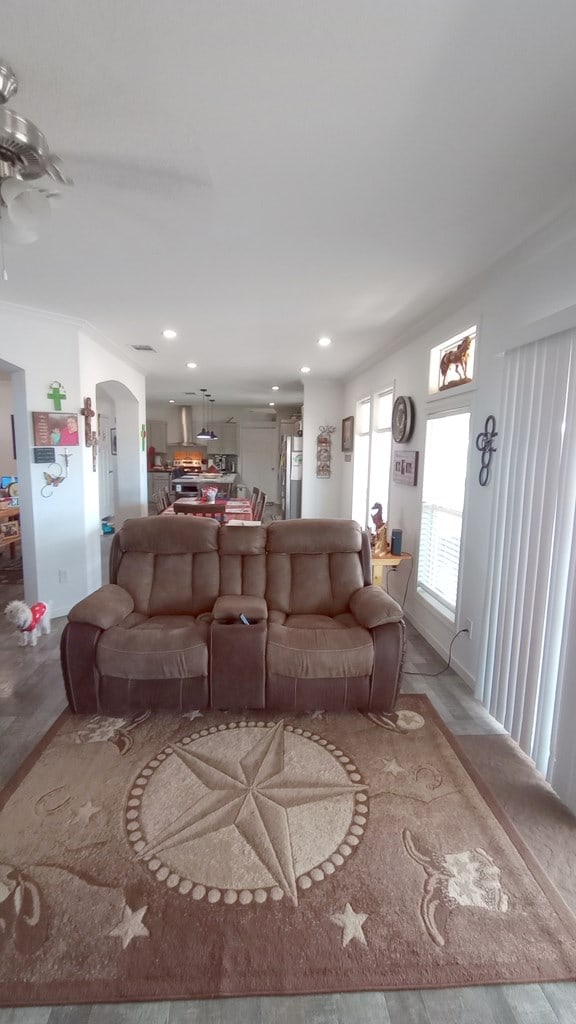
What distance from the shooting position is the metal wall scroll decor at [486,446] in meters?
2.62

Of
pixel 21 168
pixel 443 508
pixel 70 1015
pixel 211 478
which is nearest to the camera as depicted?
pixel 70 1015

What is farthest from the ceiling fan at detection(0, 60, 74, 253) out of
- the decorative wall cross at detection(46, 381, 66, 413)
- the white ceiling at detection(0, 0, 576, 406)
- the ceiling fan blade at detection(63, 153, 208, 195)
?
the decorative wall cross at detection(46, 381, 66, 413)

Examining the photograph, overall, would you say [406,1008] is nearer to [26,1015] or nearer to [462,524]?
[26,1015]

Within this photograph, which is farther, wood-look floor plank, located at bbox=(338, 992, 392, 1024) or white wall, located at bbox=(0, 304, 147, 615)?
white wall, located at bbox=(0, 304, 147, 615)

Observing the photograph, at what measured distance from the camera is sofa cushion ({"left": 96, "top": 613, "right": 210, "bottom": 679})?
2406 millimetres

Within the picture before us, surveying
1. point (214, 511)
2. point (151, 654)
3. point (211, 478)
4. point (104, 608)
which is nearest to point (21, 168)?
point (104, 608)

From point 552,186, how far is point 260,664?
2575 mm

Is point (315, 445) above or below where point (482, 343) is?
below

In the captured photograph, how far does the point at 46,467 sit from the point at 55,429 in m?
0.32

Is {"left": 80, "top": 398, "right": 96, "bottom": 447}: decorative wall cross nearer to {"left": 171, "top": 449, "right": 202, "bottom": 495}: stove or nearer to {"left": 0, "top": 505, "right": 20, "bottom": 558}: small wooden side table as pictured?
{"left": 0, "top": 505, "right": 20, "bottom": 558}: small wooden side table

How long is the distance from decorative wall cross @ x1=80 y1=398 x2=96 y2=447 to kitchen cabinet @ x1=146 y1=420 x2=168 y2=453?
7.68 metres

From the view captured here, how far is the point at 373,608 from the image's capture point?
8.58ft

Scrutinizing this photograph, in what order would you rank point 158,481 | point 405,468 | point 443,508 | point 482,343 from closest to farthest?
point 482,343
point 443,508
point 405,468
point 158,481

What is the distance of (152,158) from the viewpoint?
5.58 ft
